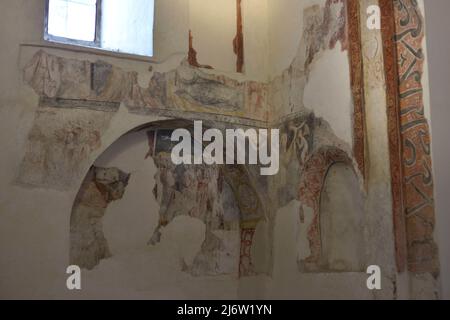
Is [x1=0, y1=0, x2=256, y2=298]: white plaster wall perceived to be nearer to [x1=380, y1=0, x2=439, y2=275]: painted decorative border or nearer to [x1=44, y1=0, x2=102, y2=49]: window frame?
[x1=44, y1=0, x2=102, y2=49]: window frame

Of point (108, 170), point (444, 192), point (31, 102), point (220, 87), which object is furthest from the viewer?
point (220, 87)

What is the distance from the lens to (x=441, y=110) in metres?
7.21

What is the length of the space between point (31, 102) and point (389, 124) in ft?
15.5

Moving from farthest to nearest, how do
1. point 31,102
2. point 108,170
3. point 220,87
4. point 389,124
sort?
1. point 220,87
2. point 108,170
3. point 31,102
4. point 389,124

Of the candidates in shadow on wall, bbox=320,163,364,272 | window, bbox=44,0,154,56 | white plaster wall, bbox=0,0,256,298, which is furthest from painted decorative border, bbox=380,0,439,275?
window, bbox=44,0,154,56

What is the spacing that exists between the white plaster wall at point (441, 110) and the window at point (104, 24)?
4219mm

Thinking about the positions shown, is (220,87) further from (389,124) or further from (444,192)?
(444,192)

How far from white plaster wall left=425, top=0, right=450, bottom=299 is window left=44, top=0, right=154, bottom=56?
422 cm

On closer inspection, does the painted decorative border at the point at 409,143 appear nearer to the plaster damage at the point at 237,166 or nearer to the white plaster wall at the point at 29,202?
the plaster damage at the point at 237,166

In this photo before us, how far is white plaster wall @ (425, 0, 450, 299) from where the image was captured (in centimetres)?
692

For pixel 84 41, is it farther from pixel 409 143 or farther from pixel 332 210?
pixel 409 143

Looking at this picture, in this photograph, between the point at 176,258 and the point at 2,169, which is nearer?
the point at 2,169

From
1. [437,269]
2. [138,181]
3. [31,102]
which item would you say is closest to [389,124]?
[437,269]

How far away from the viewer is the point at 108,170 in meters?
9.41
